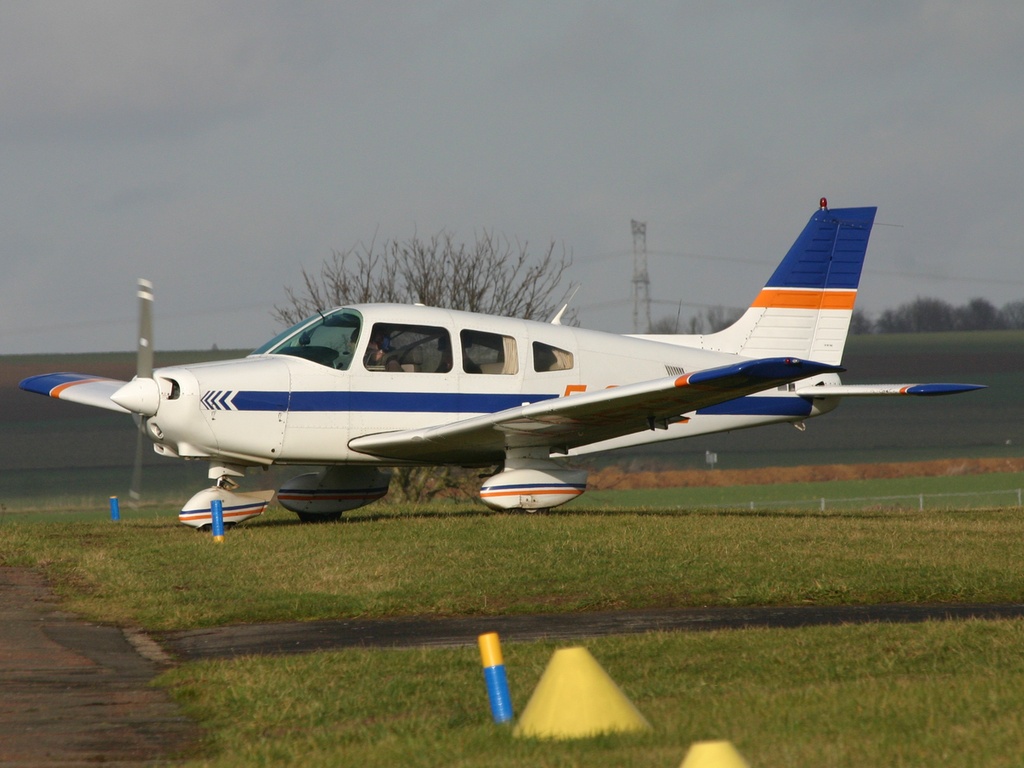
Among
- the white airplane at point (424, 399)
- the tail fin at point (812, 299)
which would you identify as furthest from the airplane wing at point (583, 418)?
the tail fin at point (812, 299)

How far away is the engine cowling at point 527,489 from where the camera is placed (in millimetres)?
15141

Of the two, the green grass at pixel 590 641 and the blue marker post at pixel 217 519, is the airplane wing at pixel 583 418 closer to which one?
the green grass at pixel 590 641

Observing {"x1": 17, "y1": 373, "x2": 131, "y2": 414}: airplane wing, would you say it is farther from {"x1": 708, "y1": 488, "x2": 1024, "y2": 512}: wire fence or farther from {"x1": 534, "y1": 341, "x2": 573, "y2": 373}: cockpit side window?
{"x1": 708, "y1": 488, "x2": 1024, "y2": 512}: wire fence

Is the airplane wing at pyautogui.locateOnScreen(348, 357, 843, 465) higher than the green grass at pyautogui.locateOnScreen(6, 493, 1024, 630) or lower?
higher

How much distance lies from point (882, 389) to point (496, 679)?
11.3 m

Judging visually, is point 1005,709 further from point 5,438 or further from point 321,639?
point 5,438

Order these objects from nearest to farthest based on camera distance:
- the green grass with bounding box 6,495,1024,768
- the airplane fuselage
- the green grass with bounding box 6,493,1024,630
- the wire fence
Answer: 1. the green grass with bounding box 6,495,1024,768
2. the green grass with bounding box 6,493,1024,630
3. the airplane fuselage
4. the wire fence

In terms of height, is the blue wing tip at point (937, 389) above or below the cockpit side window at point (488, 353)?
below

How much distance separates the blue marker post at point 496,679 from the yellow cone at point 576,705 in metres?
0.17

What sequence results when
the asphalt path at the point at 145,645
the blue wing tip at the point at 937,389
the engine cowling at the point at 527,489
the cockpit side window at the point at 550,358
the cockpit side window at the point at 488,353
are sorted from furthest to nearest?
the cockpit side window at the point at 550,358 → the blue wing tip at the point at 937,389 → the cockpit side window at the point at 488,353 → the engine cowling at the point at 527,489 → the asphalt path at the point at 145,645

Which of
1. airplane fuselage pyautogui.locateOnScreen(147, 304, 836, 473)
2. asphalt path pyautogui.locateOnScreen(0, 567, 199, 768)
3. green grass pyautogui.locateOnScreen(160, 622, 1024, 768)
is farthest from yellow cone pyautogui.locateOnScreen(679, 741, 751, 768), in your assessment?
airplane fuselage pyautogui.locateOnScreen(147, 304, 836, 473)

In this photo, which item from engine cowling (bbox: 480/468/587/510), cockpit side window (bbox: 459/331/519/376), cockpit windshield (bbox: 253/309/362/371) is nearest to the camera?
cockpit windshield (bbox: 253/309/362/371)

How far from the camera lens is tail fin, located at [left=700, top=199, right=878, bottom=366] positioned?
58.9 ft

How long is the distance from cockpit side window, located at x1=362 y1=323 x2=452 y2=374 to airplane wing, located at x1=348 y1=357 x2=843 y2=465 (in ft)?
2.51
